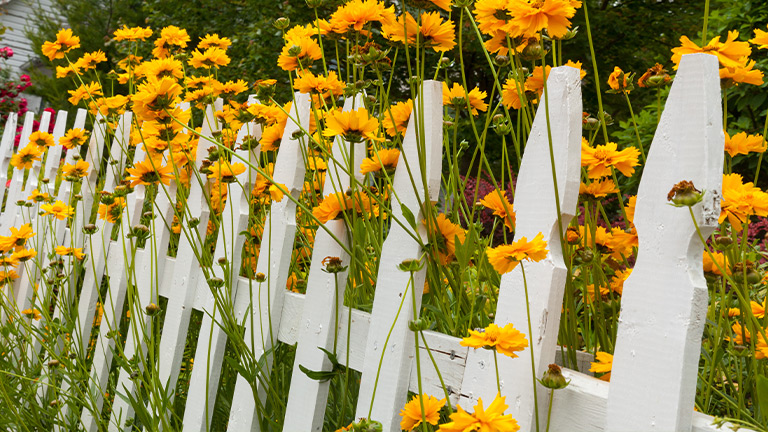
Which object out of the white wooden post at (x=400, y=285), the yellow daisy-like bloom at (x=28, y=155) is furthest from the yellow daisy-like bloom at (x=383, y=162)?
the yellow daisy-like bloom at (x=28, y=155)

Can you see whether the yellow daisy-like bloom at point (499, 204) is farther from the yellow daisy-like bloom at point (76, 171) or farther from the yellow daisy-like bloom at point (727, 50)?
the yellow daisy-like bloom at point (76, 171)

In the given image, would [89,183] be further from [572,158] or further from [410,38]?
[572,158]

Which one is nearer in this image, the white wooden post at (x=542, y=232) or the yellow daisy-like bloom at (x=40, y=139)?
the white wooden post at (x=542, y=232)

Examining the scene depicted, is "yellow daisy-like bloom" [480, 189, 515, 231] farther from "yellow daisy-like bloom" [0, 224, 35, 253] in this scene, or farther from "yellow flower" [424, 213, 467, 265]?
"yellow daisy-like bloom" [0, 224, 35, 253]

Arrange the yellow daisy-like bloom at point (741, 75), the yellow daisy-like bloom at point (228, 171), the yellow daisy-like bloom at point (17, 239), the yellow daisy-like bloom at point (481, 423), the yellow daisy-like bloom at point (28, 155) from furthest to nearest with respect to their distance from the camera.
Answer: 1. the yellow daisy-like bloom at point (28, 155)
2. the yellow daisy-like bloom at point (17, 239)
3. the yellow daisy-like bloom at point (228, 171)
4. the yellow daisy-like bloom at point (741, 75)
5. the yellow daisy-like bloom at point (481, 423)

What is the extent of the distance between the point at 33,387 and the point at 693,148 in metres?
1.63

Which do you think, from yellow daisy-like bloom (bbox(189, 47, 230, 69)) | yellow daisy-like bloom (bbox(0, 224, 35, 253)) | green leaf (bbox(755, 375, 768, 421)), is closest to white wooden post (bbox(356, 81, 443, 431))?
green leaf (bbox(755, 375, 768, 421))

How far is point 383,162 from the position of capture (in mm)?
1187

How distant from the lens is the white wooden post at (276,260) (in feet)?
4.55

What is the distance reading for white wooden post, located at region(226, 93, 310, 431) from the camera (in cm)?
139

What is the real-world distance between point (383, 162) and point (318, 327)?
13.0 inches

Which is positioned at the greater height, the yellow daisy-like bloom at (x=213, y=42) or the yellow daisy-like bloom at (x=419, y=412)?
the yellow daisy-like bloom at (x=213, y=42)

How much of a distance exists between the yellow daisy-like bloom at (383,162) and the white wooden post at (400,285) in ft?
0.05

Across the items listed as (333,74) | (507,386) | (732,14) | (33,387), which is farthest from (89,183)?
(732,14)
